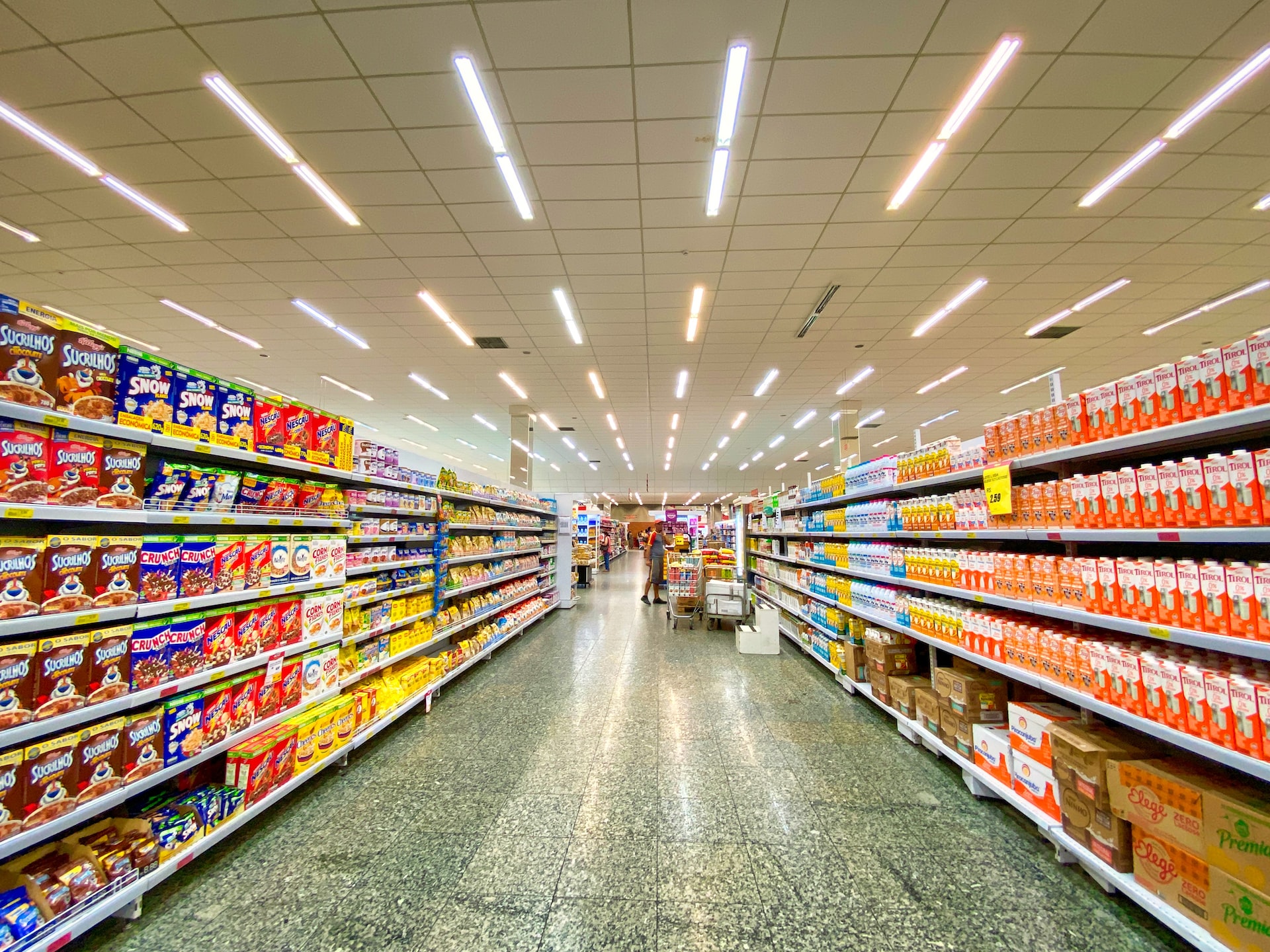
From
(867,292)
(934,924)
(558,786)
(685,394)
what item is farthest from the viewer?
(685,394)

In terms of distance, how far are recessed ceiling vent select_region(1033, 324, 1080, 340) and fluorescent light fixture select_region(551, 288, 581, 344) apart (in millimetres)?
6867

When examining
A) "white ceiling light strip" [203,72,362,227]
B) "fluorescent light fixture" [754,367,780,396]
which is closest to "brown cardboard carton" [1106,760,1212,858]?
"white ceiling light strip" [203,72,362,227]

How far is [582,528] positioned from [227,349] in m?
9.37

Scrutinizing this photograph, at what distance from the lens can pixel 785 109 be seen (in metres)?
3.15

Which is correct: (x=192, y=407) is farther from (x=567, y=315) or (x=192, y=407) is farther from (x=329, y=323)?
(x=329, y=323)

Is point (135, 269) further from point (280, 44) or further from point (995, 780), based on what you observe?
point (995, 780)

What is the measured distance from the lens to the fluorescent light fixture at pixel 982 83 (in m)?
2.75

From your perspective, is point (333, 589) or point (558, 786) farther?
point (333, 589)

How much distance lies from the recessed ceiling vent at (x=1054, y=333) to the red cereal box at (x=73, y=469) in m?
9.67

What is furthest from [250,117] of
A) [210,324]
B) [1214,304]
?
[1214,304]

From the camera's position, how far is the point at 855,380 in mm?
8852

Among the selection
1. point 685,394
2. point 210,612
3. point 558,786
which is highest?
point 685,394

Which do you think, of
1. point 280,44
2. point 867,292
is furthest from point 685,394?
point 280,44

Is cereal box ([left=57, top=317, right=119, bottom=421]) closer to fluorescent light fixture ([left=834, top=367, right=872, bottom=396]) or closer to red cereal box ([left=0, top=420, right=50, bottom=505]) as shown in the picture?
red cereal box ([left=0, top=420, right=50, bottom=505])
